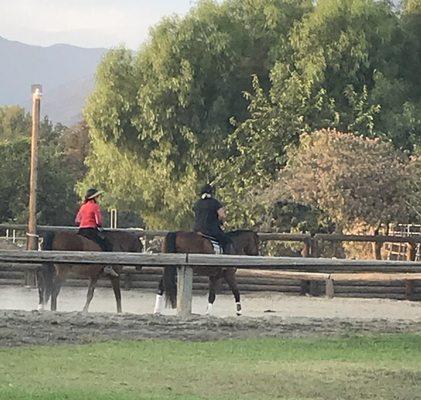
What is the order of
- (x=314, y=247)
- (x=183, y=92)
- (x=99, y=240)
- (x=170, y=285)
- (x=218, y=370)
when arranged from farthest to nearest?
(x=183, y=92), (x=314, y=247), (x=99, y=240), (x=170, y=285), (x=218, y=370)

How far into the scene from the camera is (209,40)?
3356 centimetres

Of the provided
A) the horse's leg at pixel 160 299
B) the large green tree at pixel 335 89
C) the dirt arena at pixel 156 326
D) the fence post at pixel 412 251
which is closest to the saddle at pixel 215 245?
the horse's leg at pixel 160 299

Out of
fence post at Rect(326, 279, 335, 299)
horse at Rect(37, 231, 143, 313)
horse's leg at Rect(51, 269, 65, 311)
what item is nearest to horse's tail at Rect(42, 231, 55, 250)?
horse at Rect(37, 231, 143, 313)

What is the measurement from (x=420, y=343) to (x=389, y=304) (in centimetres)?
925

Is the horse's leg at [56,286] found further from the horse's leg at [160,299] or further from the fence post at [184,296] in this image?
the fence post at [184,296]

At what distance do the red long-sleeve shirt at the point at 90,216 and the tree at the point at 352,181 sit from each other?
6.89 meters

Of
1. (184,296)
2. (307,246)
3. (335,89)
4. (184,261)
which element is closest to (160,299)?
(184,296)

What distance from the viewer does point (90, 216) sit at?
1798 cm

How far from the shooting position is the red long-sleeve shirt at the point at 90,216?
58.7 feet

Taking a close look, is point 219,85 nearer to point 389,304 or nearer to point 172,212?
point 172,212

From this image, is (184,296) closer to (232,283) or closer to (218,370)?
(232,283)

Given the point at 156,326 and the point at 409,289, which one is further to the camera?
the point at 409,289

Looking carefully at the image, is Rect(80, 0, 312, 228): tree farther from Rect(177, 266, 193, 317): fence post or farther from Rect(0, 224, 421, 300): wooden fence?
Rect(177, 266, 193, 317): fence post

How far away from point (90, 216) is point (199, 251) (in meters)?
1.93
